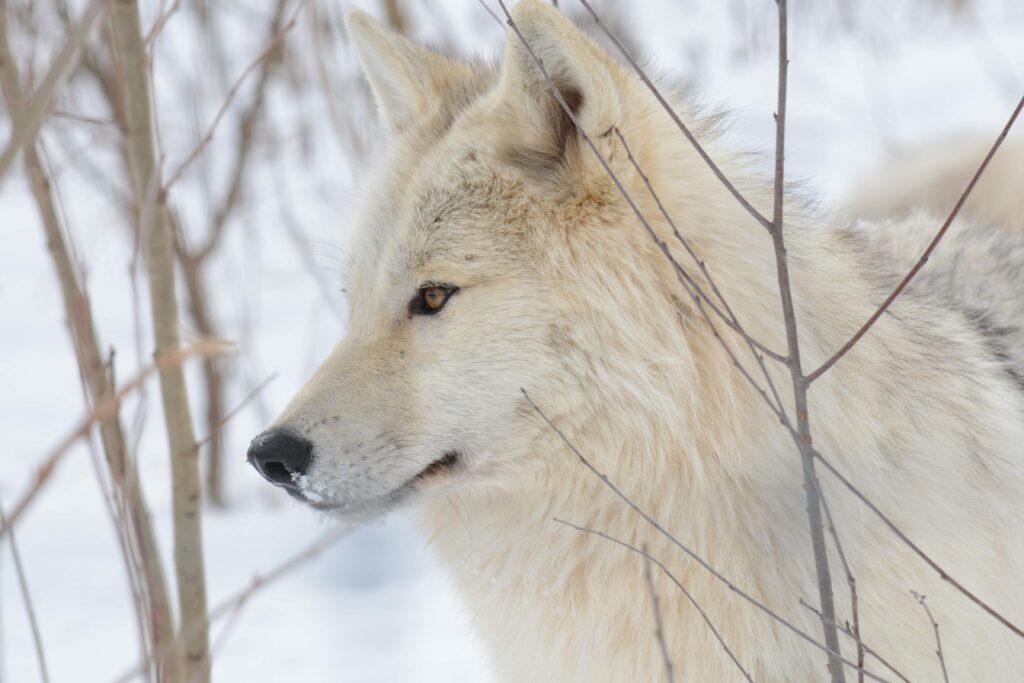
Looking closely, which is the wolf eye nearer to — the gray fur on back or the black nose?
the black nose

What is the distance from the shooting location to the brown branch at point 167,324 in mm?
2166

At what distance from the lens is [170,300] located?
7.53ft

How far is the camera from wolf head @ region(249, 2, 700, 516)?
2.26 metres

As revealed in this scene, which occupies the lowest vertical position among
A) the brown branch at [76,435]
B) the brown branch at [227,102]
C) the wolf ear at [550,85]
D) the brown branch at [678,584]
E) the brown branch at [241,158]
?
the brown branch at [678,584]

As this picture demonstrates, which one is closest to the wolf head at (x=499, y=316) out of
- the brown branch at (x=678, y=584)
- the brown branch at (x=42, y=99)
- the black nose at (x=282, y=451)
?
the black nose at (x=282, y=451)

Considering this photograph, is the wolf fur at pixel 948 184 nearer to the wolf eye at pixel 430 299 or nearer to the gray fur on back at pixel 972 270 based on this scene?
the gray fur on back at pixel 972 270

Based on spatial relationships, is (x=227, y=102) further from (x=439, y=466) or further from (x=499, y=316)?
(x=439, y=466)

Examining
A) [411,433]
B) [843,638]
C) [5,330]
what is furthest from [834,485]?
[5,330]

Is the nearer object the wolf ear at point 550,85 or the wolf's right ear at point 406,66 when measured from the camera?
the wolf ear at point 550,85

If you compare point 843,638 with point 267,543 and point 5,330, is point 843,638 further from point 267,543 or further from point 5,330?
point 5,330

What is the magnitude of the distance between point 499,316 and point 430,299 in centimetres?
19

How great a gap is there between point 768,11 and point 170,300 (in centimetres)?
915

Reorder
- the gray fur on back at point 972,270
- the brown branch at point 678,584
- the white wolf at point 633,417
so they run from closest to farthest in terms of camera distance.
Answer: the brown branch at point 678,584 < the white wolf at point 633,417 < the gray fur on back at point 972,270

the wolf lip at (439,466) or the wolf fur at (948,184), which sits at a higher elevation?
the wolf fur at (948,184)
